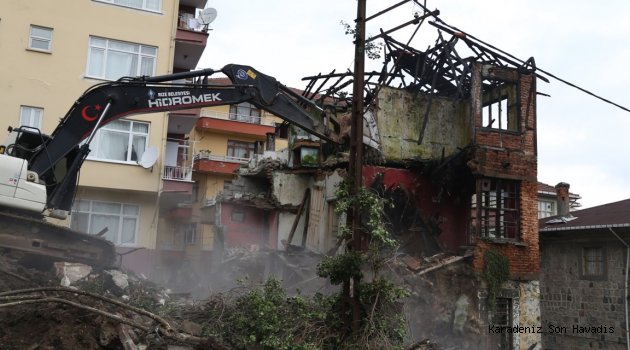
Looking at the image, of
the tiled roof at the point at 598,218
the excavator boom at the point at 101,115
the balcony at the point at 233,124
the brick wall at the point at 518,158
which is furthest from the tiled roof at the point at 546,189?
the excavator boom at the point at 101,115

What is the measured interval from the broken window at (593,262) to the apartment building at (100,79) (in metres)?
14.3

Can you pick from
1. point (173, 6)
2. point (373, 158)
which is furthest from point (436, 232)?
point (173, 6)

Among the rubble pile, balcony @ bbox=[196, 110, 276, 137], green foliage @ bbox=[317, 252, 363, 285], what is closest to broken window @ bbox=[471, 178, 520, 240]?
green foliage @ bbox=[317, 252, 363, 285]

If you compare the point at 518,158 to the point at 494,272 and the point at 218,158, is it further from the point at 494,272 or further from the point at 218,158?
the point at 218,158

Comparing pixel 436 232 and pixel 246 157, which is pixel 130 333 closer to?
pixel 436 232

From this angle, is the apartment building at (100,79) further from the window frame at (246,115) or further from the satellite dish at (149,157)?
the window frame at (246,115)

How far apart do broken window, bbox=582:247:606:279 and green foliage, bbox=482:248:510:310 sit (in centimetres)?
405

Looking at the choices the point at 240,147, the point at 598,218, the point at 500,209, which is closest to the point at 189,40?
the point at 500,209

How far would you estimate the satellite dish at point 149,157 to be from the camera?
2077cm

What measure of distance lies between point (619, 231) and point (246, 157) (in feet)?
95.9

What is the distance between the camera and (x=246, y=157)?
4309 centimetres

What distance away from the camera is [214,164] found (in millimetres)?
40000

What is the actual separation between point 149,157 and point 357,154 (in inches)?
491

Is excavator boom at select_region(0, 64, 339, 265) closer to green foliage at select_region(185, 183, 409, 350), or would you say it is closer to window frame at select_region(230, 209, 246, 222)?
green foliage at select_region(185, 183, 409, 350)
